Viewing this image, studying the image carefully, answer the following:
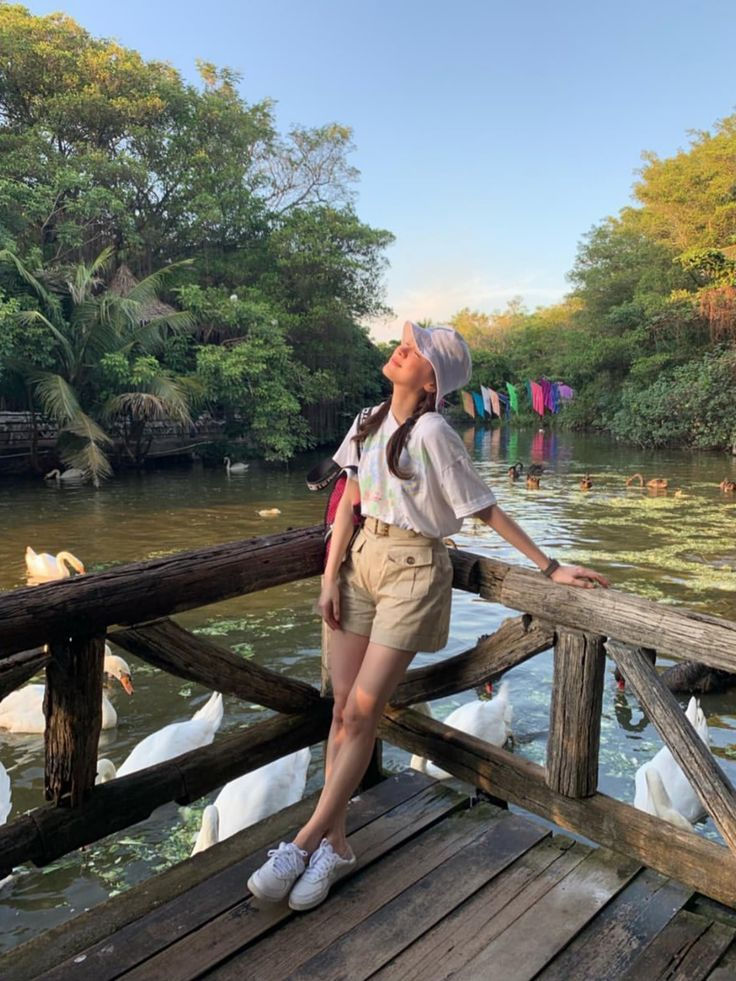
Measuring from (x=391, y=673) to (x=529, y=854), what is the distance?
763 millimetres

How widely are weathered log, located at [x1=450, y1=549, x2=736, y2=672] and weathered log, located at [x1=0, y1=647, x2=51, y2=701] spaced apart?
4.44 ft

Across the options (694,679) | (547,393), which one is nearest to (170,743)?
(694,679)

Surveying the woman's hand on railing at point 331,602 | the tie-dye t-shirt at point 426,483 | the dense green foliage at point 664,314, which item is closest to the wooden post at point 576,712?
the tie-dye t-shirt at point 426,483

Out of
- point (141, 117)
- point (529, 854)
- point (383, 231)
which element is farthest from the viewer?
point (383, 231)

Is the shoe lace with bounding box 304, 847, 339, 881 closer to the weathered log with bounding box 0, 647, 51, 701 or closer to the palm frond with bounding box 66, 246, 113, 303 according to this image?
the weathered log with bounding box 0, 647, 51, 701

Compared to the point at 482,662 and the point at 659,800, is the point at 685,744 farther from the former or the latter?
the point at 659,800

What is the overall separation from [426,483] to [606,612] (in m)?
0.66

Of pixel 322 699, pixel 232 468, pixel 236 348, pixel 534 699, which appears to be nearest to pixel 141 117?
pixel 236 348

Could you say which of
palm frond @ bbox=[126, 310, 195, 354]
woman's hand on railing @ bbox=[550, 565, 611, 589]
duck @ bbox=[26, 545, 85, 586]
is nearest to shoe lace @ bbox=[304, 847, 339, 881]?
woman's hand on railing @ bbox=[550, 565, 611, 589]

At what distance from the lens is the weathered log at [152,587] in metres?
1.83

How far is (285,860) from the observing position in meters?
2.05

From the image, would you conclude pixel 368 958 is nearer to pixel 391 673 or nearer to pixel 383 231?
pixel 391 673

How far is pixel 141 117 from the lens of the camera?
21125 mm

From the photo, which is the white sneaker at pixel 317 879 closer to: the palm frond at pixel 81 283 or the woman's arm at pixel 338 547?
the woman's arm at pixel 338 547
